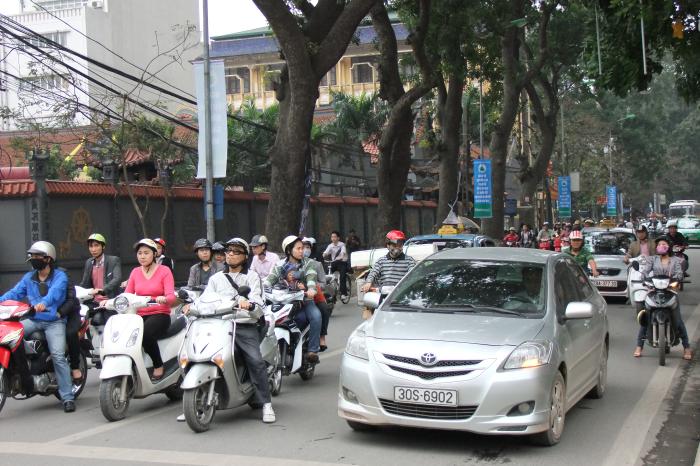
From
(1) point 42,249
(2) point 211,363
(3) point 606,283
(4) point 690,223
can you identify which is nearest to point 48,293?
(1) point 42,249

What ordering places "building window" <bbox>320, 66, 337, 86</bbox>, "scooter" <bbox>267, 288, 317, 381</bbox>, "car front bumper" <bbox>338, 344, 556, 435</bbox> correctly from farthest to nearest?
"building window" <bbox>320, 66, 337, 86</bbox> < "scooter" <bbox>267, 288, 317, 381</bbox> < "car front bumper" <bbox>338, 344, 556, 435</bbox>

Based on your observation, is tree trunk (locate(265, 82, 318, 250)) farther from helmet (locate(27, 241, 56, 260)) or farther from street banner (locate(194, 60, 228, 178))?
helmet (locate(27, 241, 56, 260))

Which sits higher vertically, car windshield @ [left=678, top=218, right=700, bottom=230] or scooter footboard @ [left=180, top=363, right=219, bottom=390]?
scooter footboard @ [left=180, top=363, right=219, bottom=390]

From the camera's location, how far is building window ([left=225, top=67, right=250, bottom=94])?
198 ft

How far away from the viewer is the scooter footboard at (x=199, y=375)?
23.2 ft

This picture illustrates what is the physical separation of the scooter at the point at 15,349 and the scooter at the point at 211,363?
1.64 meters

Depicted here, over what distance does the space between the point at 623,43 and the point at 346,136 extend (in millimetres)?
23857

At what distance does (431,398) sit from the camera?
6.23 meters

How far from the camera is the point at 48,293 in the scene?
27.2 feet

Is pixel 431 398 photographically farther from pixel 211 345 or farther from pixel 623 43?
pixel 623 43

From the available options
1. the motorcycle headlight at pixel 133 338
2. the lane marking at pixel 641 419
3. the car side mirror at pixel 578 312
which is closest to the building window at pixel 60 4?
the motorcycle headlight at pixel 133 338

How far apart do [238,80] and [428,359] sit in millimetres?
56657

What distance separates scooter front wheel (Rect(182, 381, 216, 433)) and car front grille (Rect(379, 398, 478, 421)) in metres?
1.67

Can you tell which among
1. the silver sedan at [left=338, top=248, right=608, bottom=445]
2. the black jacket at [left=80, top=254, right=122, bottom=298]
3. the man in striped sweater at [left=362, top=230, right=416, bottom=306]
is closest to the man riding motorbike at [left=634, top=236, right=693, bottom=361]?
the man in striped sweater at [left=362, top=230, right=416, bottom=306]
